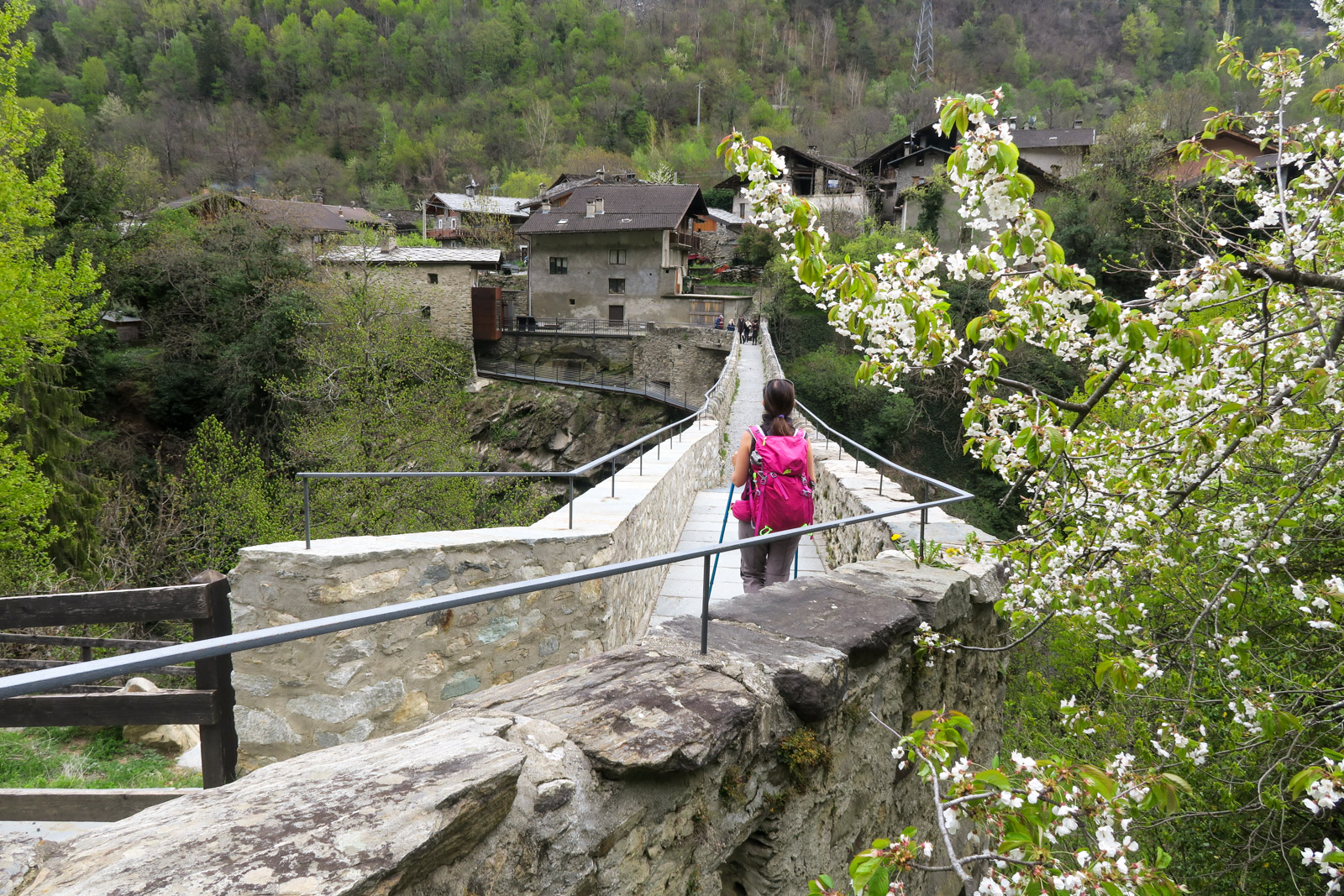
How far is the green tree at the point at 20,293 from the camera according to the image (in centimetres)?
1128

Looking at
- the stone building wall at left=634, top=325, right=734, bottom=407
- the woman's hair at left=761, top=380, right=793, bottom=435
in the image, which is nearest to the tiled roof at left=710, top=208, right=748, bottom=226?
the stone building wall at left=634, top=325, right=734, bottom=407

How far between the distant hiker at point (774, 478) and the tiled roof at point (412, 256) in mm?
24120

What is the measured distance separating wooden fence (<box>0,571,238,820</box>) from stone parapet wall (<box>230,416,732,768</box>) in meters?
0.28

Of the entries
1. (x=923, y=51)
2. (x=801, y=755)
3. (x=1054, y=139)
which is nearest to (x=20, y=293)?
(x=801, y=755)

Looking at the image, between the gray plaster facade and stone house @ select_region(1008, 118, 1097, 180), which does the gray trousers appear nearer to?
the gray plaster facade

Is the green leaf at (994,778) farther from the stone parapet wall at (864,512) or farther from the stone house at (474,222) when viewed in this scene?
the stone house at (474,222)

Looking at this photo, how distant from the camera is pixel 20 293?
11367mm

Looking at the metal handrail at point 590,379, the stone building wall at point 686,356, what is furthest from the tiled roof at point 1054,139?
the metal handrail at point 590,379

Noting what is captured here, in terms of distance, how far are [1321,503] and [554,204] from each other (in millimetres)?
45297

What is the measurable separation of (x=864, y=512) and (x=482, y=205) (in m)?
48.3

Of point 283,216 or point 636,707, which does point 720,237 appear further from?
point 636,707

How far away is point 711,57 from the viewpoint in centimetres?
9412

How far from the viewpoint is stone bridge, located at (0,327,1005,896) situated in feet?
4.26

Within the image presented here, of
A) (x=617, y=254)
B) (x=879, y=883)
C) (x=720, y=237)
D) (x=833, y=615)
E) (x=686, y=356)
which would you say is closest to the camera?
(x=879, y=883)
